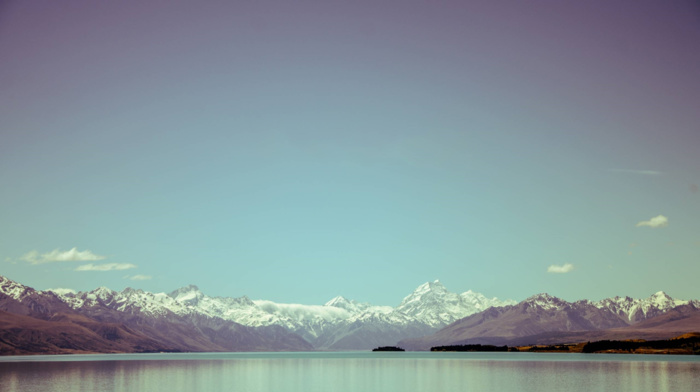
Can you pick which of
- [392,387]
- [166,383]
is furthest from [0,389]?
[392,387]

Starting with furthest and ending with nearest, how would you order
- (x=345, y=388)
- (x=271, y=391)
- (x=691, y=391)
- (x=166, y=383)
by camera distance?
(x=166, y=383) → (x=345, y=388) → (x=271, y=391) → (x=691, y=391)

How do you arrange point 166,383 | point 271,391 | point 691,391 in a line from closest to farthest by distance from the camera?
point 691,391, point 271,391, point 166,383

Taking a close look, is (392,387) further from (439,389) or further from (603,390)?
(603,390)

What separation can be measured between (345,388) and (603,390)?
133 ft

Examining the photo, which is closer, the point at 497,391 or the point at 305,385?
the point at 497,391

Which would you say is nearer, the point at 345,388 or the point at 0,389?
the point at 0,389

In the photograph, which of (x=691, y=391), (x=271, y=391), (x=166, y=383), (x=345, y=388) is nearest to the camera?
(x=691, y=391)

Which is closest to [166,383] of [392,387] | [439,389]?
[392,387]

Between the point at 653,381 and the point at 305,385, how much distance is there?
203 ft

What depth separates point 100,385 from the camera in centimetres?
10631

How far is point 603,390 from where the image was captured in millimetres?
93438

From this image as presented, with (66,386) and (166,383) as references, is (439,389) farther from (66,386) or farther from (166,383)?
(66,386)

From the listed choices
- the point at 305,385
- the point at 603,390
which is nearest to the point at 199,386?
the point at 305,385

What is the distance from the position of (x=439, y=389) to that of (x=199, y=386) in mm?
40227
